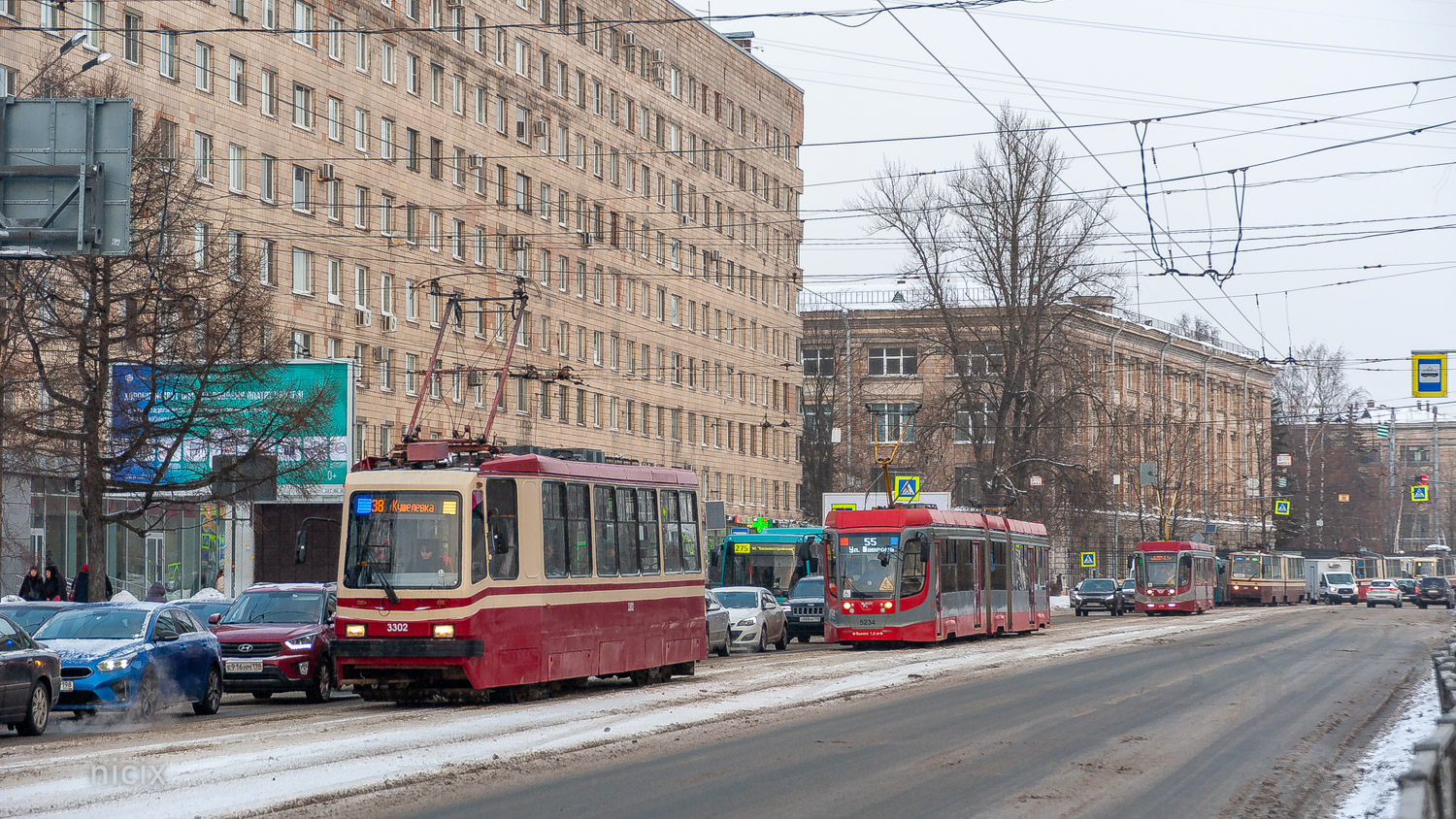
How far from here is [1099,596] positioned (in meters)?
70.6

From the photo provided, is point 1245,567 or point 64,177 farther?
point 1245,567

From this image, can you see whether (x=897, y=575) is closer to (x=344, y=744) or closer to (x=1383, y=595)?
(x=344, y=744)

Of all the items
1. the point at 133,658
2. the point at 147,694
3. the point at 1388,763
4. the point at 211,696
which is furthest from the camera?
the point at 211,696

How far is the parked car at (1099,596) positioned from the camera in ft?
229

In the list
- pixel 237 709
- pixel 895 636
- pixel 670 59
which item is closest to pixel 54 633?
pixel 237 709

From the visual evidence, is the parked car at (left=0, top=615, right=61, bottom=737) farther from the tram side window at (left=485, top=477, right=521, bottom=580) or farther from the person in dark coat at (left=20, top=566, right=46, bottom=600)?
the person in dark coat at (left=20, top=566, right=46, bottom=600)

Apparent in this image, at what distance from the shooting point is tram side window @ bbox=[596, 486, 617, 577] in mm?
22188

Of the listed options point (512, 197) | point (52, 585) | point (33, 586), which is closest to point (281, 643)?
point (52, 585)

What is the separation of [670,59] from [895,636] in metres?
47.8

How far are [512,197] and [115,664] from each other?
4800 centimetres

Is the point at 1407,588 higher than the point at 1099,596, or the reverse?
the point at 1099,596

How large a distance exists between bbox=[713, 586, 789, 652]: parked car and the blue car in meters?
16.7

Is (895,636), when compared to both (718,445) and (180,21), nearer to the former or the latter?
(180,21)

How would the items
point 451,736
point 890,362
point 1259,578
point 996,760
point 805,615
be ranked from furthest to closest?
point 890,362, point 1259,578, point 805,615, point 451,736, point 996,760
